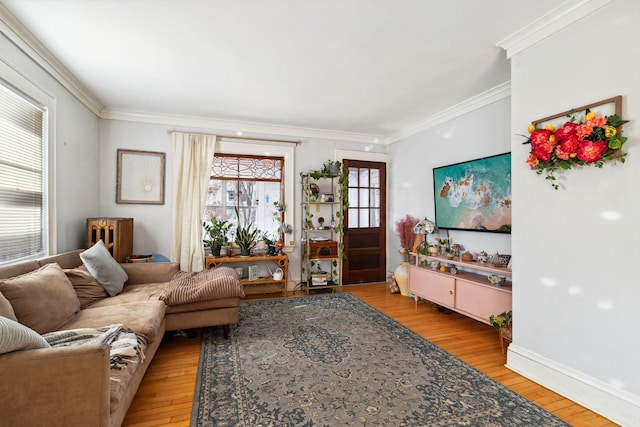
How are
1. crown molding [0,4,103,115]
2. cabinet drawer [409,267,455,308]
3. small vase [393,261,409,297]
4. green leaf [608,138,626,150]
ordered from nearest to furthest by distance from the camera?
green leaf [608,138,626,150] < crown molding [0,4,103,115] < cabinet drawer [409,267,455,308] < small vase [393,261,409,297]

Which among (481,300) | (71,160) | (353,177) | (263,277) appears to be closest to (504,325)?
(481,300)

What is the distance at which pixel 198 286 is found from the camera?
286 cm

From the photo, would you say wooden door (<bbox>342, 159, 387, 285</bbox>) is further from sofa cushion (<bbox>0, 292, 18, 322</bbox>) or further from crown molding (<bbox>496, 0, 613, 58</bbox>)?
sofa cushion (<bbox>0, 292, 18, 322</bbox>)

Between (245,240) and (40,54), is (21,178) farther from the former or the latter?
(245,240)

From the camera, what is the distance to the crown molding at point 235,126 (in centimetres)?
414

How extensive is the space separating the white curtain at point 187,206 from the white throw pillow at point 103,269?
4.05ft

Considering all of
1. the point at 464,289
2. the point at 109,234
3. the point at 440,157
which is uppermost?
the point at 440,157

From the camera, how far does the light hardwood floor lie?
1.86 metres

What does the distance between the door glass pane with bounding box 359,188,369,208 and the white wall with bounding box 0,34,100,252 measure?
387 centimetres

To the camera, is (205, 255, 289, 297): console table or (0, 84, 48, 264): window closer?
(0, 84, 48, 264): window

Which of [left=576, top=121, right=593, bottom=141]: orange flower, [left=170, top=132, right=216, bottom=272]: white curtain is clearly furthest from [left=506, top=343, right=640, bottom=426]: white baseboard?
[left=170, top=132, right=216, bottom=272]: white curtain

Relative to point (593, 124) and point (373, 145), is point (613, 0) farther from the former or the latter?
point (373, 145)

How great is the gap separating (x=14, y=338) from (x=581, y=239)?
3.09m

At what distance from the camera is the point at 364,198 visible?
5352 millimetres
